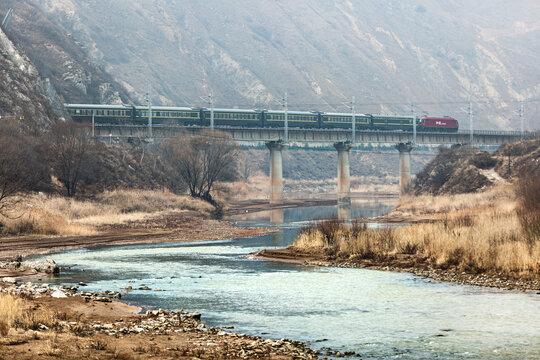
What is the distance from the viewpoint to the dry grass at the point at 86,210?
59.4m

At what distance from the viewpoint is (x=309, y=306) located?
2753 centimetres

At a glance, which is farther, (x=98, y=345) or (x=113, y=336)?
(x=113, y=336)

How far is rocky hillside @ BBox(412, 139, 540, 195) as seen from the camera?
92.1m

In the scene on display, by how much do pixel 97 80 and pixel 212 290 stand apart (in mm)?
134647

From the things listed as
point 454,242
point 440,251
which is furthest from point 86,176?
point 454,242

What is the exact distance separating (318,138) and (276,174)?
43.4 feet

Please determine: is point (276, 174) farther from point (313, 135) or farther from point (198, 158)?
point (198, 158)

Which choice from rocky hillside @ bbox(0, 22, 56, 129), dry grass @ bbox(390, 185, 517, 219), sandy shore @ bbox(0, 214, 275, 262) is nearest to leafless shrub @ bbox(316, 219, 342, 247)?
sandy shore @ bbox(0, 214, 275, 262)

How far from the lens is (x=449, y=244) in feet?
124

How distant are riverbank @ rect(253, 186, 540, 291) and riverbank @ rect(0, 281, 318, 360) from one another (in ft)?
46.6

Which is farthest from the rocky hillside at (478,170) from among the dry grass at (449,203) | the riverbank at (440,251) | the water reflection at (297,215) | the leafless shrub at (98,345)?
the leafless shrub at (98,345)

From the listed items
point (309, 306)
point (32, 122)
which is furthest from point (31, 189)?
point (309, 306)

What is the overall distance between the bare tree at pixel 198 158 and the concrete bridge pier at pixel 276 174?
111 feet

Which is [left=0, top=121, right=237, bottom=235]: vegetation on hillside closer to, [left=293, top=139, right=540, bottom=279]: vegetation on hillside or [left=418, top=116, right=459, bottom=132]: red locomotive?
[left=293, top=139, right=540, bottom=279]: vegetation on hillside
